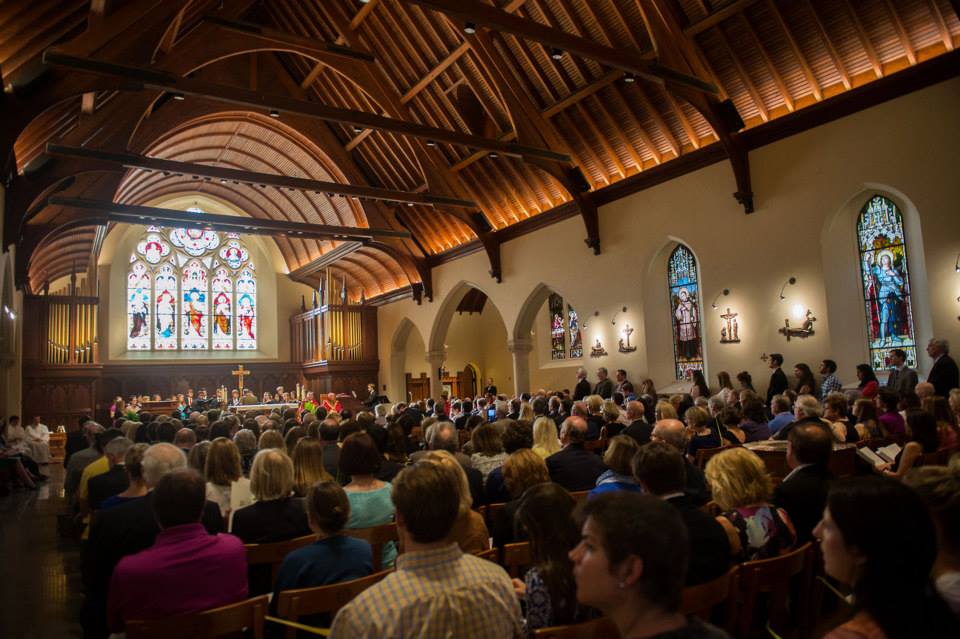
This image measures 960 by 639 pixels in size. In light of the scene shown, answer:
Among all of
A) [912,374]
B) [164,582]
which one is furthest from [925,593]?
[912,374]

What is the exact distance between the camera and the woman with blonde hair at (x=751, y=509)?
2891 millimetres

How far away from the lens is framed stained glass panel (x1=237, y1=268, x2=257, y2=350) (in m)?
23.1

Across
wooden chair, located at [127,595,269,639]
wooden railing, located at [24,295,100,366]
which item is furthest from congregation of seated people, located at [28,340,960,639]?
wooden railing, located at [24,295,100,366]

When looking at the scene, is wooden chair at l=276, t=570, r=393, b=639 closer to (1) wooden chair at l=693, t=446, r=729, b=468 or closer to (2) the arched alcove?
(1) wooden chair at l=693, t=446, r=729, b=468

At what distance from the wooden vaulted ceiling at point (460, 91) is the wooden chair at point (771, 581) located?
8.03 metres

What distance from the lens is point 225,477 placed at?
4281 millimetres

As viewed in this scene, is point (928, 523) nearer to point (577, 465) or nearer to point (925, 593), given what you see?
point (925, 593)

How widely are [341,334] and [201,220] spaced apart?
Result: 764cm

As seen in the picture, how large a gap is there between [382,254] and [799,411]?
1564 cm

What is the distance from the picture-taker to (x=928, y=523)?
53.0 inches

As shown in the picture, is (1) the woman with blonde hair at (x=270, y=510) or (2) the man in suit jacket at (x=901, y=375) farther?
(2) the man in suit jacket at (x=901, y=375)

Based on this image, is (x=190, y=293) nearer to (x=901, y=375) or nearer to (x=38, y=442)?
(x=38, y=442)

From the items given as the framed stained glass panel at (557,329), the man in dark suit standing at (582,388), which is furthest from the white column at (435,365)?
the man in dark suit standing at (582,388)

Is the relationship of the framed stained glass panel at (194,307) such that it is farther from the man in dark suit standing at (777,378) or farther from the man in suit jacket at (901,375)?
the man in suit jacket at (901,375)
